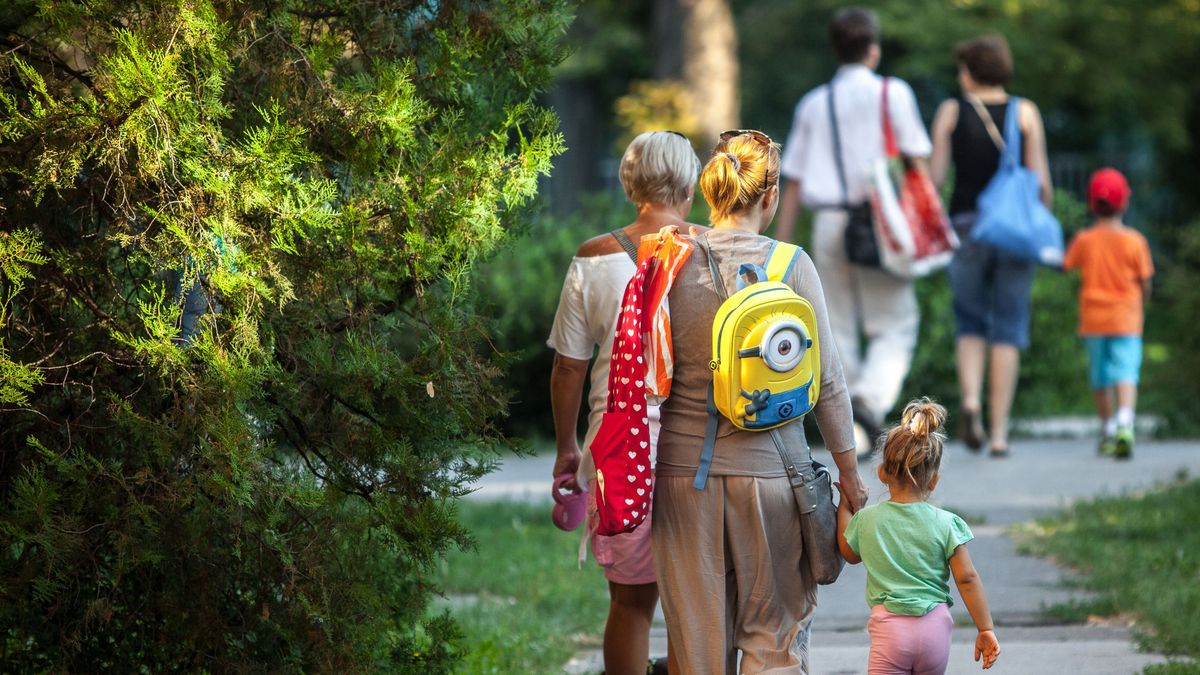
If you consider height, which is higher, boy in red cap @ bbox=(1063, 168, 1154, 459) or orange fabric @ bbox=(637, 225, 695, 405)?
boy in red cap @ bbox=(1063, 168, 1154, 459)

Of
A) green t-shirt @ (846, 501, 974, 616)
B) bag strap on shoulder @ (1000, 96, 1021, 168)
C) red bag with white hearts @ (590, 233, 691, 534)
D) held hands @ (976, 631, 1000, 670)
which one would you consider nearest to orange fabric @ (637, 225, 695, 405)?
red bag with white hearts @ (590, 233, 691, 534)

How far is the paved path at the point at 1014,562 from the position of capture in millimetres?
5172

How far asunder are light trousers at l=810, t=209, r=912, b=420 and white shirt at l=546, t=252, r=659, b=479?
4354 mm

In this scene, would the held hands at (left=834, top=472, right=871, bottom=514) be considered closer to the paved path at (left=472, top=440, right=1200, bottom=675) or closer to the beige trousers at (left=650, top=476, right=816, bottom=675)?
the paved path at (left=472, top=440, right=1200, bottom=675)

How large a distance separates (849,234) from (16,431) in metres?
5.54

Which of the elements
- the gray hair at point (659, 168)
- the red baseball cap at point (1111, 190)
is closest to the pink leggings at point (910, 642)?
the gray hair at point (659, 168)

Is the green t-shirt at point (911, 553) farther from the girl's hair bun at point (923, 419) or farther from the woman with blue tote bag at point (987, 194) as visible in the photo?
the woman with blue tote bag at point (987, 194)

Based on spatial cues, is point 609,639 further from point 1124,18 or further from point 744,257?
point 1124,18

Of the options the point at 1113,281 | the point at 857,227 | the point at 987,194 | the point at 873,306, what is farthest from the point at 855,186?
the point at 1113,281

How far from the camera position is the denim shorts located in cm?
895

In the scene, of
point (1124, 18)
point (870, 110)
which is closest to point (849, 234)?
point (870, 110)

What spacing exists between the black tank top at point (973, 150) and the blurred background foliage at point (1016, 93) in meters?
1.32

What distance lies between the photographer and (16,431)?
385cm

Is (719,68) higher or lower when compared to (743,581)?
higher
